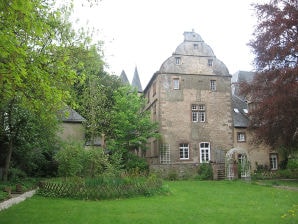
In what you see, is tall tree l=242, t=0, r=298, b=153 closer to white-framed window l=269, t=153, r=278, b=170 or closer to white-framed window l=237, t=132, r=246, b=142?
white-framed window l=237, t=132, r=246, b=142

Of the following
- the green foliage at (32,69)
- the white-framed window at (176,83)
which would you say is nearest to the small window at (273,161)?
the white-framed window at (176,83)

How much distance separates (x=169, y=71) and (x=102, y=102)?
1055cm

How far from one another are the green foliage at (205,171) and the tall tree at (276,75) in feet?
18.2

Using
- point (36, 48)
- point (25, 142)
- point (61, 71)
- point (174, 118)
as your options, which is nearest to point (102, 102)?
point (25, 142)

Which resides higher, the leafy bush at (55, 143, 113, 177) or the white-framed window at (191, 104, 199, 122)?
the white-framed window at (191, 104, 199, 122)

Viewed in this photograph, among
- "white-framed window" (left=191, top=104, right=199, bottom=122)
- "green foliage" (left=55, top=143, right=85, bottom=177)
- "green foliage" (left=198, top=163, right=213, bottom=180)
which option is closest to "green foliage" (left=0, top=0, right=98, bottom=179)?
"green foliage" (left=55, top=143, right=85, bottom=177)

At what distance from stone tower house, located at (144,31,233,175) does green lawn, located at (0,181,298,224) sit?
1580cm

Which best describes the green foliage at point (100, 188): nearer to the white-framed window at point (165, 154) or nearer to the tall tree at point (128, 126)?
the tall tree at point (128, 126)

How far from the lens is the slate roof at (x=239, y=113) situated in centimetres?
3303

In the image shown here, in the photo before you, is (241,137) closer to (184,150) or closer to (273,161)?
(273,161)

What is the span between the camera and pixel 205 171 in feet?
87.1

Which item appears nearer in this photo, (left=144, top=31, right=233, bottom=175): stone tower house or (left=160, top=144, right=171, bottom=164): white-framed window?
(left=160, top=144, right=171, bottom=164): white-framed window

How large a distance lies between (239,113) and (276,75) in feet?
44.9

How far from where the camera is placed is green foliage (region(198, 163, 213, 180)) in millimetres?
26328
